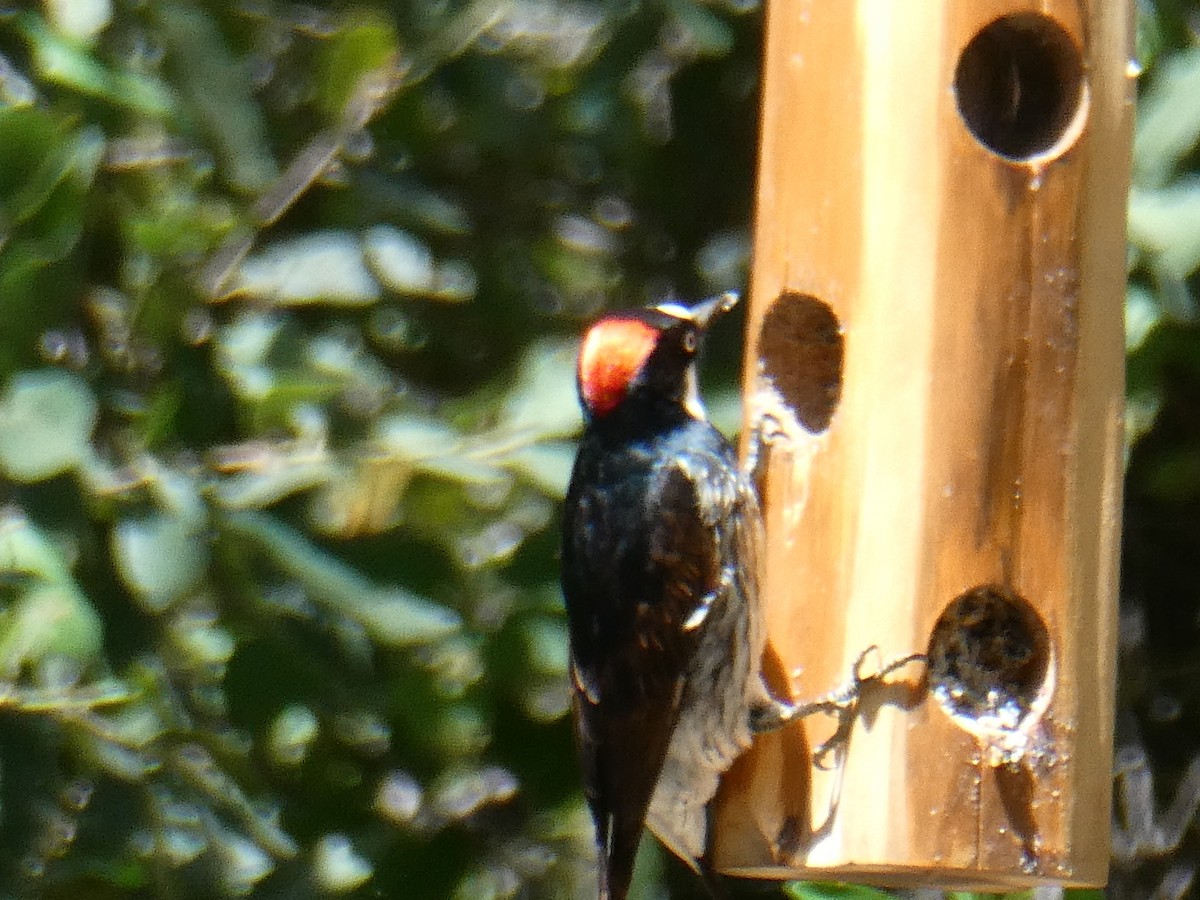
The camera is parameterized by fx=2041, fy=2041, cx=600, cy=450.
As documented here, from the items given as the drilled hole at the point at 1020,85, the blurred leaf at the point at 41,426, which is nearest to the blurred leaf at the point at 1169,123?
the drilled hole at the point at 1020,85

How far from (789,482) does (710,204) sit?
5.30ft

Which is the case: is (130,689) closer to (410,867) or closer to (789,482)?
(410,867)

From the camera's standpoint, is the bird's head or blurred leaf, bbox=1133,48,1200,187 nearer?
blurred leaf, bbox=1133,48,1200,187

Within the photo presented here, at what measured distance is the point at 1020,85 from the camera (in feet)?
11.4

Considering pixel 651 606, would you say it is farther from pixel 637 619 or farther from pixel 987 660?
pixel 987 660

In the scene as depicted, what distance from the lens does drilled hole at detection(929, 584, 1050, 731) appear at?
3.27 meters

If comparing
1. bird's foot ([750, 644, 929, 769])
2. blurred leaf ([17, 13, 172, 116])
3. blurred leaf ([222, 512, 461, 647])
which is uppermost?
blurred leaf ([17, 13, 172, 116])

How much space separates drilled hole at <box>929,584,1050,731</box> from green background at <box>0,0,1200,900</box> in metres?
0.37

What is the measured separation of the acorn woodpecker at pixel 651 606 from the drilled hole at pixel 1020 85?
646mm

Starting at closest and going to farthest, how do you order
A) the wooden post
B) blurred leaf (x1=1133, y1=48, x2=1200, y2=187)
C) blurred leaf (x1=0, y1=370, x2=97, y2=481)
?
1. blurred leaf (x1=0, y1=370, x2=97, y2=481)
2. the wooden post
3. blurred leaf (x1=1133, y1=48, x2=1200, y2=187)

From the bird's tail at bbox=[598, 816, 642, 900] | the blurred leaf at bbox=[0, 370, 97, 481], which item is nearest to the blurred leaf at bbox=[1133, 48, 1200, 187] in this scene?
the bird's tail at bbox=[598, 816, 642, 900]

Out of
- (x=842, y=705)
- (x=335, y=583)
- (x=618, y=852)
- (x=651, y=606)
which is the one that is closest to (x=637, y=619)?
(x=651, y=606)

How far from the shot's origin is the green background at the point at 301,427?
126 inches

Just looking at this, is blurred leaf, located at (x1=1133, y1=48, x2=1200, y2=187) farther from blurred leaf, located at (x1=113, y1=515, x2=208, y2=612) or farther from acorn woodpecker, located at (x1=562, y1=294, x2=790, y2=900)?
blurred leaf, located at (x1=113, y1=515, x2=208, y2=612)
